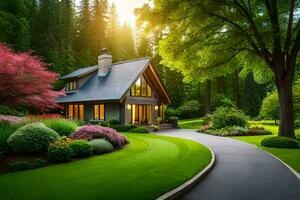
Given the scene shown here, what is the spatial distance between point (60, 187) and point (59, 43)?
48216 mm

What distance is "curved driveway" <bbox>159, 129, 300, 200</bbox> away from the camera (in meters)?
8.30

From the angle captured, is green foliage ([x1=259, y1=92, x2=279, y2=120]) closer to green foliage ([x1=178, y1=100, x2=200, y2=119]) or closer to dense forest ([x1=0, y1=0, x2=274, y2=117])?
dense forest ([x1=0, y1=0, x2=274, y2=117])

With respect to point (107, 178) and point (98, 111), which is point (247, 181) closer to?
point (107, 178)

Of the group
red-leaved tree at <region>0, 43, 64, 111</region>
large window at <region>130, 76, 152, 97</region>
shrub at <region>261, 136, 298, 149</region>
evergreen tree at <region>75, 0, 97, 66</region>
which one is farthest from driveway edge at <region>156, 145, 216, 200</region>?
evergreen tree at <region>75, 0, 97, 66</region>

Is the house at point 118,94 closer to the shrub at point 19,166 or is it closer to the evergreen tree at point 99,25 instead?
the shrub at point 19,166

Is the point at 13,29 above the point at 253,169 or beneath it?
above

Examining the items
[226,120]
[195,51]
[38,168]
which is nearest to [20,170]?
[38,168]

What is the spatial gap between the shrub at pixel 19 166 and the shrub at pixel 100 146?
143 inches

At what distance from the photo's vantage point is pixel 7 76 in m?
16.6

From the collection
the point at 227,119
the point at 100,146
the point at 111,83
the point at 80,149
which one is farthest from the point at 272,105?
the point at 80,149

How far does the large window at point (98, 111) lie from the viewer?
33781 millimetres

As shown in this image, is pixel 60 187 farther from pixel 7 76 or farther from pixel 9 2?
pixel 9 2

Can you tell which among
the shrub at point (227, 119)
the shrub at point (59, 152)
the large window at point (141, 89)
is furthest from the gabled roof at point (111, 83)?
the shrub at point (59, 152)

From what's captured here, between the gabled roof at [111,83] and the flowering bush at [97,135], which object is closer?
the flowering bush at [97,135]
